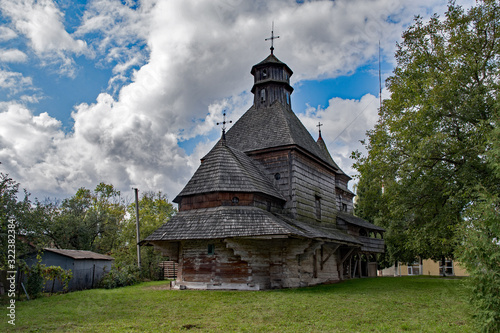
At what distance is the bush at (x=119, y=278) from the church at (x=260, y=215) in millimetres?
5753

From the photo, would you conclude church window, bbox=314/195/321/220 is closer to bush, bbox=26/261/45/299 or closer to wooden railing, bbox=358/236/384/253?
wooden railing, bbox=358/236/384/253

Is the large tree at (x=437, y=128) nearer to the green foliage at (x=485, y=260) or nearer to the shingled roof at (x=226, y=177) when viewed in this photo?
the shingled roof at (x=226, y=177)

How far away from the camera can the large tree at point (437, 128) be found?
14938mm

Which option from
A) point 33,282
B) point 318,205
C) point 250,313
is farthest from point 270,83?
point 250,313

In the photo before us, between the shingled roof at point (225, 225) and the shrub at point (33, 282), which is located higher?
the shingled roof at point (225, 225)

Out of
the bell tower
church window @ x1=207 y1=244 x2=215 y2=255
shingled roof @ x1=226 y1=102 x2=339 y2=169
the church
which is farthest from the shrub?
the bell tower

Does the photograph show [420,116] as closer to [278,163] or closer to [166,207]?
[278,163]

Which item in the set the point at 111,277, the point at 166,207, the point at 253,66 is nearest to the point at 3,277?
the point at 111,277

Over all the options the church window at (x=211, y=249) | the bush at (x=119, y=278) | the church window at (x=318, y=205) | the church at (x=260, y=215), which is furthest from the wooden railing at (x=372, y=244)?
the bush at (x=119, y=278)

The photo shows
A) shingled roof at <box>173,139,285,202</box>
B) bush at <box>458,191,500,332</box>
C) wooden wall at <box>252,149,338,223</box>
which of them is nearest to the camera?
bush at <box>458,191,500,332</box>

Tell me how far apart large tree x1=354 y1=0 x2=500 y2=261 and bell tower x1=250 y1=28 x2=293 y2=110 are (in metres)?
8.20

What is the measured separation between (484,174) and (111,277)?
1908cm

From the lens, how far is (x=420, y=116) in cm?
Result: 1560

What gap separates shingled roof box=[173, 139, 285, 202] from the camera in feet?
54.9
